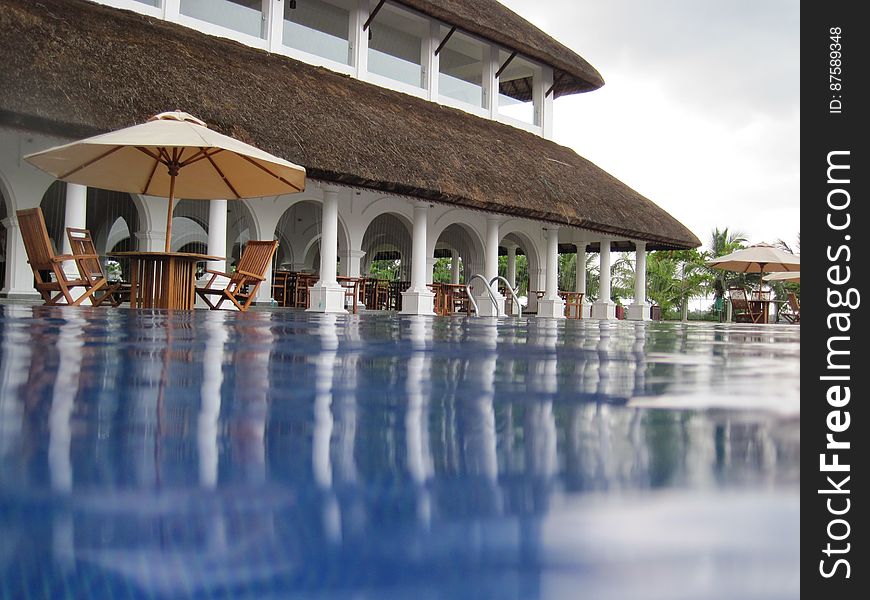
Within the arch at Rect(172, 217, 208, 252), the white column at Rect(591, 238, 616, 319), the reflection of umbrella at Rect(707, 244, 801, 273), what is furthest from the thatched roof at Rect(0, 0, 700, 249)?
the arch at Rect(172, 217, 208, 252)

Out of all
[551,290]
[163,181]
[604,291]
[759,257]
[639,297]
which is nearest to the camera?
[163,181]

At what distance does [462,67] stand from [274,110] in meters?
9.99

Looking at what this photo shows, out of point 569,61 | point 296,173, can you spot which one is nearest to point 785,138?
point 569,61

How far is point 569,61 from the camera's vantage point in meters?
20.3

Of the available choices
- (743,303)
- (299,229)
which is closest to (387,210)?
(299,229)

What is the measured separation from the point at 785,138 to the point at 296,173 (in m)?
60.1

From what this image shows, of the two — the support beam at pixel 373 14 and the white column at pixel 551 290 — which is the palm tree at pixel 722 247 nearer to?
the white column at pixel 551 290

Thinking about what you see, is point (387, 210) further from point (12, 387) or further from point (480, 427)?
point (480, 427)

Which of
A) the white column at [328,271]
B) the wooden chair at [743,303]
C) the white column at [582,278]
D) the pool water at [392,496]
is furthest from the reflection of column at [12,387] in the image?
the white column at [582,278]

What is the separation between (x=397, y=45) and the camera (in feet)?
Answer: 61.0

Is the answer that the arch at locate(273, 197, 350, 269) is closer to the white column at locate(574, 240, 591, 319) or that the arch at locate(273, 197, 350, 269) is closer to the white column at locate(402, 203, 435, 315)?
the white column at locate(402, 203, 435, 315)

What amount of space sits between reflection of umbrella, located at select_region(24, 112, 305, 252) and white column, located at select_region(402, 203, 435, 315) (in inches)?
260

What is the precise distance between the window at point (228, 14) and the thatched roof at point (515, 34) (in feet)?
11.3
